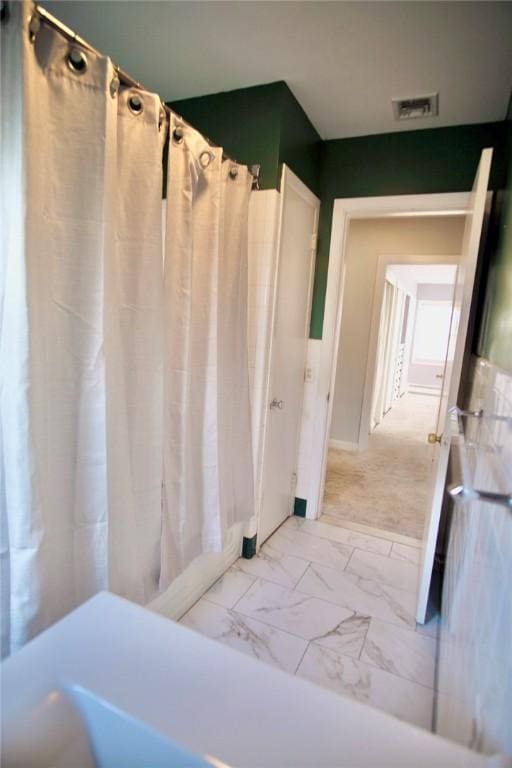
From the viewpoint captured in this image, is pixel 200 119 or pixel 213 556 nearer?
pixel 213 556

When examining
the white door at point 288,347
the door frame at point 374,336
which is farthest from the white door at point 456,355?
the door frame at point 374,336

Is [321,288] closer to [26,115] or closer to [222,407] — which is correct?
[222,407]

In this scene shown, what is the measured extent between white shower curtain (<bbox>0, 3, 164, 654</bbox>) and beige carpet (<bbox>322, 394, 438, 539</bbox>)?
79.4 inches

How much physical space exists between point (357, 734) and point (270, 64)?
89.2 inches

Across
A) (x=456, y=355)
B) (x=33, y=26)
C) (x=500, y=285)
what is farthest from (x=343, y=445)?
(x=33, y=26)

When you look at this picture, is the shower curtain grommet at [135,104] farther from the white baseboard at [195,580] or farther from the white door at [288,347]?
the white baseboard at [195,580]

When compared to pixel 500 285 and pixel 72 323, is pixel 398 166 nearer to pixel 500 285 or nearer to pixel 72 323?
pixel 500 285

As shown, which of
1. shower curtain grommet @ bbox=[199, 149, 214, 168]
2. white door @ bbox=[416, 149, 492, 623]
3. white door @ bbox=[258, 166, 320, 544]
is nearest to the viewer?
shower curtain grommet @ bbox=[199, 149, 214, 168]

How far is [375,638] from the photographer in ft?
5.69

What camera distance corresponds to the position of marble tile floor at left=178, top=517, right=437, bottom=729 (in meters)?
1.52

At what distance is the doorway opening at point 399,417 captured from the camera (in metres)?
2.98

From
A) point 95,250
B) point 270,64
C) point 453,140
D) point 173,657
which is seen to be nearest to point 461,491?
point 173,657

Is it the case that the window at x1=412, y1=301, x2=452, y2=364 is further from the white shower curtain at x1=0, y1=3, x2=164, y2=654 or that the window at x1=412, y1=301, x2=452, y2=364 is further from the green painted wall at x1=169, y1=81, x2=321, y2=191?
the white shower curtain at x1=0, y1=3, x2=164, y2=654

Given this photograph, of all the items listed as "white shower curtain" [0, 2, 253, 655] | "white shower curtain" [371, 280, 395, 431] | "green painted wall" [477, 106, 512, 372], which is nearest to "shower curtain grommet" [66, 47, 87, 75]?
"white shower curtain" [0, 2, 253, 655]
